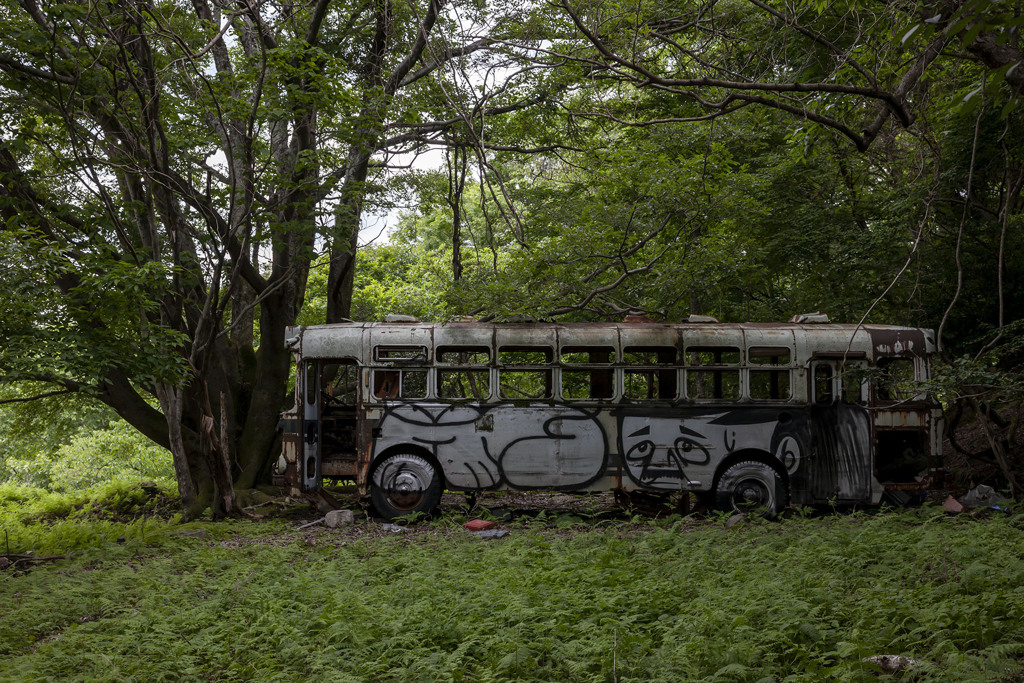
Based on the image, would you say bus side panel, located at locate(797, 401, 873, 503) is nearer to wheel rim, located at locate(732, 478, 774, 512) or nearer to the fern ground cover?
wheel rim, located at locate(732, 478, 774, 512)

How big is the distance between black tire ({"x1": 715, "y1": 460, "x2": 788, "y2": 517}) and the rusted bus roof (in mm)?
1872

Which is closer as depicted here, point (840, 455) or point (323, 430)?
point (840, 455)

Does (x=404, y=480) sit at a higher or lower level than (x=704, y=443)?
lower

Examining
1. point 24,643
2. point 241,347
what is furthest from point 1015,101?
point 241,347

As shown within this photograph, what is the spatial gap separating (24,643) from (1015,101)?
8970mm

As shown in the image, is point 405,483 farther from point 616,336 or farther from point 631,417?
point 616,336

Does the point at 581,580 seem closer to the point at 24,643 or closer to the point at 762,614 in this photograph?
the point at 762,614

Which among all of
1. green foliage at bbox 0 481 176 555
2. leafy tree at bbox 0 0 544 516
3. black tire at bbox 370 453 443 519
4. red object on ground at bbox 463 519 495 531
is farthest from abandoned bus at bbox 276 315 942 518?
green foliage at bbox 0 481 176 555

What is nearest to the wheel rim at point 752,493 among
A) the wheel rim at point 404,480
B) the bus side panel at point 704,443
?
the bus side panel at point 704,443

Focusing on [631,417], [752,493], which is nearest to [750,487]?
[752,493]

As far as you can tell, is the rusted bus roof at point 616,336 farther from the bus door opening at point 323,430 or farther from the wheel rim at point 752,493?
the wheel rim at point 752,493

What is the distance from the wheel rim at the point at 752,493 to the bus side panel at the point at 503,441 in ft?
6.72

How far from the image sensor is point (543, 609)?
6504 millimetres

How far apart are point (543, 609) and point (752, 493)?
6515 mm
